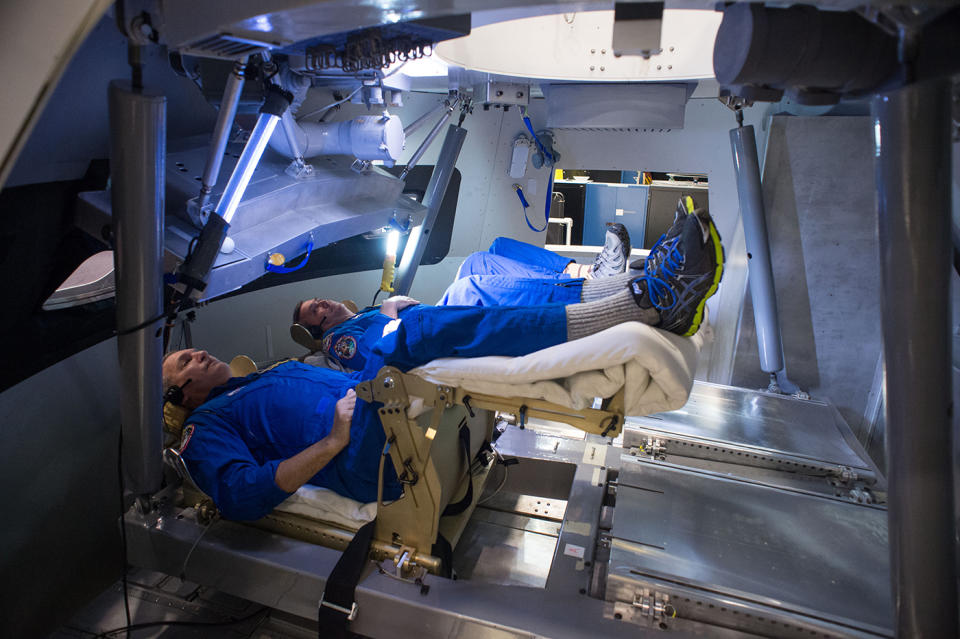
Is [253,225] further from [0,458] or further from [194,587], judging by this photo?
[194,587]

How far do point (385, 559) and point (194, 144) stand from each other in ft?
7.13

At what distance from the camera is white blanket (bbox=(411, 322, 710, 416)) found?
177cm

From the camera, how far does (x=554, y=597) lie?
2002mm

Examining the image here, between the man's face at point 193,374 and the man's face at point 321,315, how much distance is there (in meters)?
0.81

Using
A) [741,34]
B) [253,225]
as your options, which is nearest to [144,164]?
[253,225]

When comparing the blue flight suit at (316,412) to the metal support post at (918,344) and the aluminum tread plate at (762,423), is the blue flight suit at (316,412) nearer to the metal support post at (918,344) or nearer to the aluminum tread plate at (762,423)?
the metal support post at (918,344)

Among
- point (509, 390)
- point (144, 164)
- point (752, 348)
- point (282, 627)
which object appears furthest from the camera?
point (752, 348)

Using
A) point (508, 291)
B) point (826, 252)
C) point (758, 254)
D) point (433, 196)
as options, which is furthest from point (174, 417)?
point (826, 252)

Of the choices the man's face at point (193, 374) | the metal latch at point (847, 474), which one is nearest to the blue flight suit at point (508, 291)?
the man's face at point (193, 374)

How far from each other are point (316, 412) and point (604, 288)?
1.28 metres

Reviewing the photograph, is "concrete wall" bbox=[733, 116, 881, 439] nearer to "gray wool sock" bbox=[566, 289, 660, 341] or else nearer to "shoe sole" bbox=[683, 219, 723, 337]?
"shoe sole" bbox=[683, 219, 723, 337]

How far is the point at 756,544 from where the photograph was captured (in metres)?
2.14

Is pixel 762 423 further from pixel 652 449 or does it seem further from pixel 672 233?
pixel 672 233

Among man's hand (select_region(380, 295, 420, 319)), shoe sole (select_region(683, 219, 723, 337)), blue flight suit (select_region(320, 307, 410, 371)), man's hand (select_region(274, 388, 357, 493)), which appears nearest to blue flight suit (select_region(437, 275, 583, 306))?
man's hand (select_region(380, 295, 420, 319))
